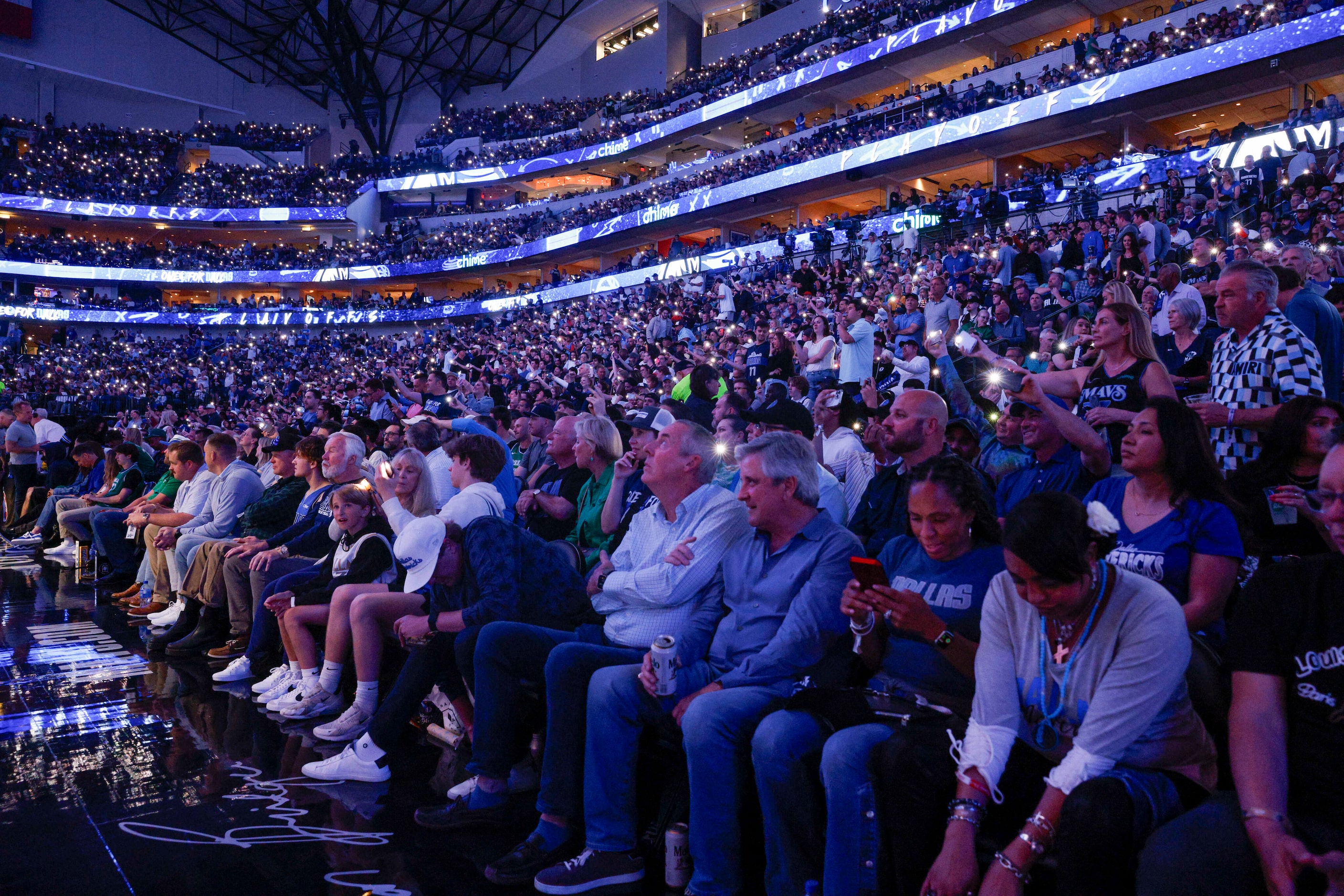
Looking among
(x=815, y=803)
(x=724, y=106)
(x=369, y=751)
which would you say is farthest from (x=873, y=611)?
(x=724, y=106)

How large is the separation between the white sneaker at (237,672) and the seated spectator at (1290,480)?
4.80 m

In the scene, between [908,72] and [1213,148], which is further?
[908,72]

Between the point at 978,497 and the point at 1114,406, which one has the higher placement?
the point at 1114,406

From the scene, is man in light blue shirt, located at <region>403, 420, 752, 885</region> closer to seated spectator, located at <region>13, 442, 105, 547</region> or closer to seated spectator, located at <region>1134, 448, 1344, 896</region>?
seated spectator, located at <region>1134, 448, 1344, 896</region>

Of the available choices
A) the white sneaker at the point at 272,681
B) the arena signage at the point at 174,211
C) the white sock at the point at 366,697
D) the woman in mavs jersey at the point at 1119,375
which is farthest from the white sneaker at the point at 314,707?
the arena signage at the point at 174,211

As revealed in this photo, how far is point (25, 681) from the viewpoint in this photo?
476cm

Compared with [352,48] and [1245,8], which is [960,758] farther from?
[352,48]

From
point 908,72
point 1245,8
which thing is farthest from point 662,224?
point 1245,8

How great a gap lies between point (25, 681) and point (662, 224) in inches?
1012

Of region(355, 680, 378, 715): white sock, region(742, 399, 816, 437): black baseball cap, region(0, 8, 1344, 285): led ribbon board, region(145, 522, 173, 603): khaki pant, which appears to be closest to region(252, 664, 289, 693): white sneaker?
region(355, 680, 378, 715): white sock

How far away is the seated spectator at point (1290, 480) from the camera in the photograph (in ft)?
8.13

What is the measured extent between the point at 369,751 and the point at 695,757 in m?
1.69

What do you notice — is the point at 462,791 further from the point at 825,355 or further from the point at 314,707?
the point at 825,355

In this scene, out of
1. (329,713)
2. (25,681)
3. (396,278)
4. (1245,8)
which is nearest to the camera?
(329,713)
